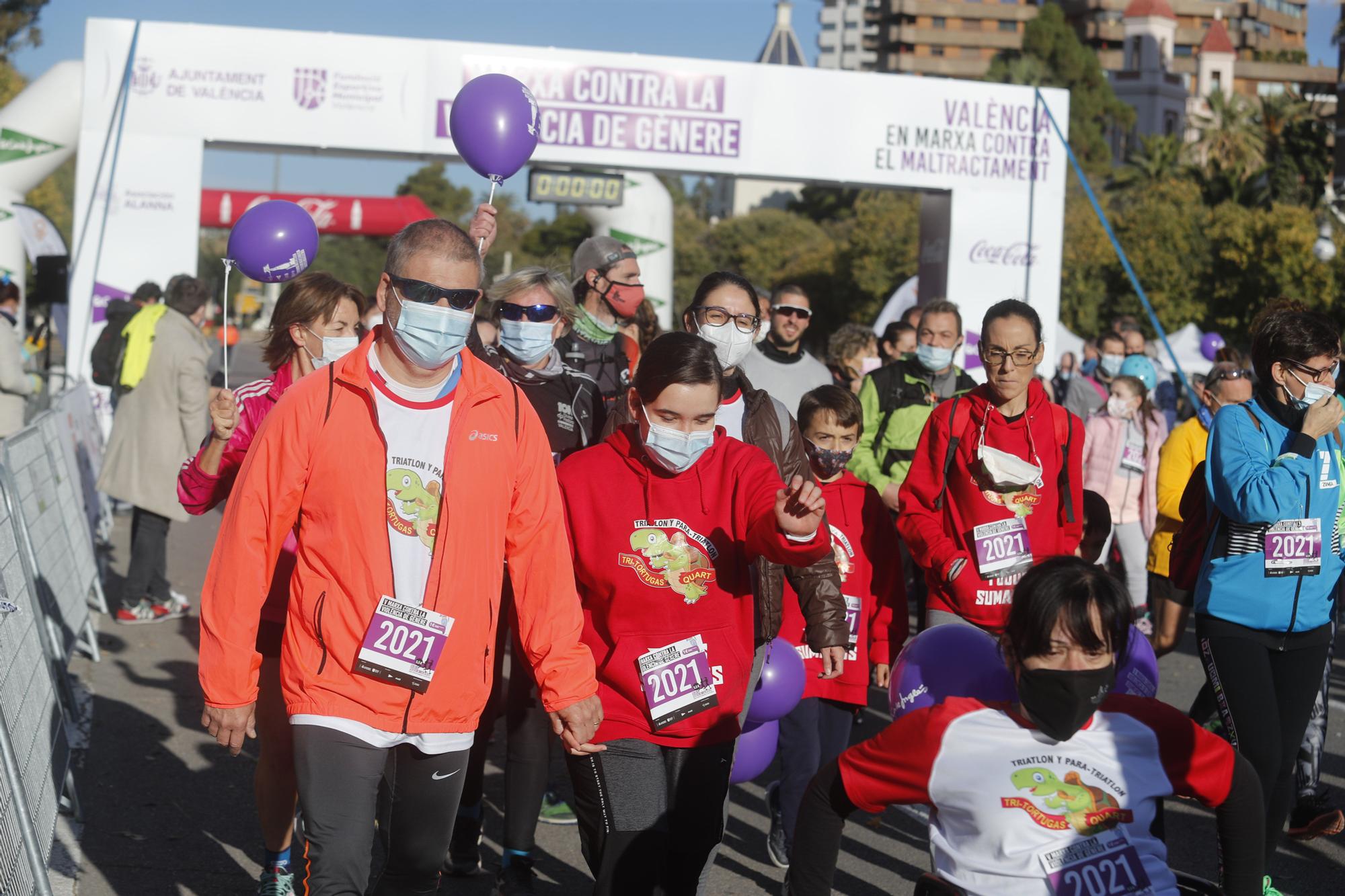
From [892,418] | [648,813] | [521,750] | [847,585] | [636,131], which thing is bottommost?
[521,750]

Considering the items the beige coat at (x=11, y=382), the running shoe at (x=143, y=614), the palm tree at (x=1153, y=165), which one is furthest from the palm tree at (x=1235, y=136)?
Result: the running shoe at (x=143, y=614)

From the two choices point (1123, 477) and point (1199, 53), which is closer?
point (1123, 477)

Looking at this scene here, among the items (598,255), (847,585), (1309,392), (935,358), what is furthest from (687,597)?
(935,358)

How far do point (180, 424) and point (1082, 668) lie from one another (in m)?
8.22

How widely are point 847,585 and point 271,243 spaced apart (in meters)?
2.46

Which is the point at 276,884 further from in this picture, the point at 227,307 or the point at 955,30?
the point at 955,30

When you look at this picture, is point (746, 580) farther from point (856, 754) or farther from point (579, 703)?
point (856, 754)

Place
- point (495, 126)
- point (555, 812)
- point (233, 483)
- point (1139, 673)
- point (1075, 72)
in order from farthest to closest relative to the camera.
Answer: point (1075, 72) < point (555, 812) < point (495, 126) < point (233, 483) < point (1139, 673)

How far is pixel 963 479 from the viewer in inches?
193

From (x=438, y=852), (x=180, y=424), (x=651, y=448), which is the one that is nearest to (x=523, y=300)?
(x=651, y=448)

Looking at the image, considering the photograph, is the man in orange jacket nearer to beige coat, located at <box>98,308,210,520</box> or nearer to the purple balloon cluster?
the purple balloon cluster

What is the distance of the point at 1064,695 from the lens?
276cm

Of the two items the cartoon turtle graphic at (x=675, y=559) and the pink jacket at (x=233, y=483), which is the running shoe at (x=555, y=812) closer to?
the pink jacket at (x=233, y=483)

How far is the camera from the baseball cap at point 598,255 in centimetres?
636
